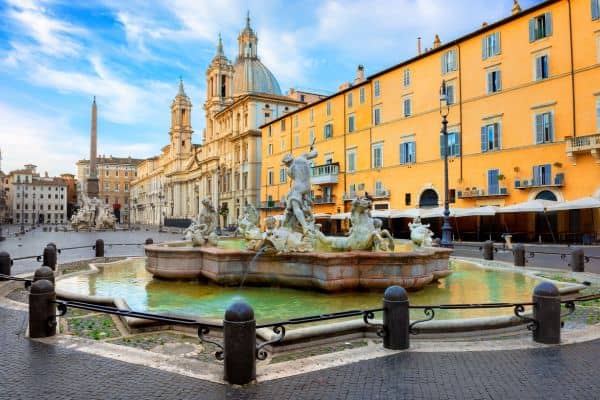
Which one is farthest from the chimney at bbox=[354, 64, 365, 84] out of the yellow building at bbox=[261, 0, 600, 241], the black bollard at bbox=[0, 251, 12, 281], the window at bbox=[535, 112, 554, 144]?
the black bollard at bbox=[0, 251, 12, 281]

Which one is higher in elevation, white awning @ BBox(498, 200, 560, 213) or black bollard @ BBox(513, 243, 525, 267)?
white awning @ BBox(498, 200, 560, 213)

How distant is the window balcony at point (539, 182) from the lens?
1062 inches

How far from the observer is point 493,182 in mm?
30984

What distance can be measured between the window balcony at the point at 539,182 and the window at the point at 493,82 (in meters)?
6.86

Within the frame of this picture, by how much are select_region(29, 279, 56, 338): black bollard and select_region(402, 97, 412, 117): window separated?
35278 millimetres

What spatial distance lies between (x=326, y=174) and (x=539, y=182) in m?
22.9

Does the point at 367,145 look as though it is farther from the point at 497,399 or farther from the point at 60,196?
the point at 60,196

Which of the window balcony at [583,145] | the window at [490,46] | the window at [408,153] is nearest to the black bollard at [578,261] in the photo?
the window balcony at [583,145]

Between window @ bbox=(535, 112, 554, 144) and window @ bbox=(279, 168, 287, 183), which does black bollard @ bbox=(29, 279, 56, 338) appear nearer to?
window @ bbox=(535, 112, 554, 144)

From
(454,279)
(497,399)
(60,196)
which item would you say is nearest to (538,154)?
(454,279)

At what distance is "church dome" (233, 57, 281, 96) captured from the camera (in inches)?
2928

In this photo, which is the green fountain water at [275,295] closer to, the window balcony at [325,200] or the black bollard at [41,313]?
the black bollard at [41,313]

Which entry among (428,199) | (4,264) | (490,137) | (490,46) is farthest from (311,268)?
(490,46)

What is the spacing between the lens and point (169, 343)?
614 cm
